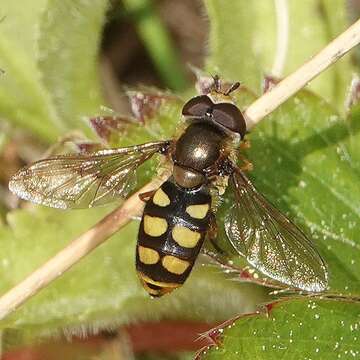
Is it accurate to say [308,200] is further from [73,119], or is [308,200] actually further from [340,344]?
[73,119]

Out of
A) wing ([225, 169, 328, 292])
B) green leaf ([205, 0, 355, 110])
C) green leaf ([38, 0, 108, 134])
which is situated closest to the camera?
wing ([225, 169, 328, 292])

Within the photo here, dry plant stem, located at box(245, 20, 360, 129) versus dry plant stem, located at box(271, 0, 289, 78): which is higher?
dry plant stem, located at box(245, 20, 360, 129)

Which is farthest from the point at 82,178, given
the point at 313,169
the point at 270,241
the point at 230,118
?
the point at 313,169

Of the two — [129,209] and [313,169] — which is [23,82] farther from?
[313,169]

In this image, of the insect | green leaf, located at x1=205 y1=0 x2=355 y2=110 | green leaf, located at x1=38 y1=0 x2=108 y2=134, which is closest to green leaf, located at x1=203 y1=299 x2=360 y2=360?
the insect

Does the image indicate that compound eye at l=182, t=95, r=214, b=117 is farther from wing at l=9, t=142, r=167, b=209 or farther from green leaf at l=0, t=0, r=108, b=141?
green leaf at l=0, t=0, r=108, b=141

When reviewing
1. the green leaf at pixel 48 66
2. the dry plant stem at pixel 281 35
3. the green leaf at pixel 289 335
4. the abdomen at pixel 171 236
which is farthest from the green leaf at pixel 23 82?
the green leaf at pixel 289 335

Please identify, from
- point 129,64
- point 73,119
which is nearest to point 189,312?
point 73,119
